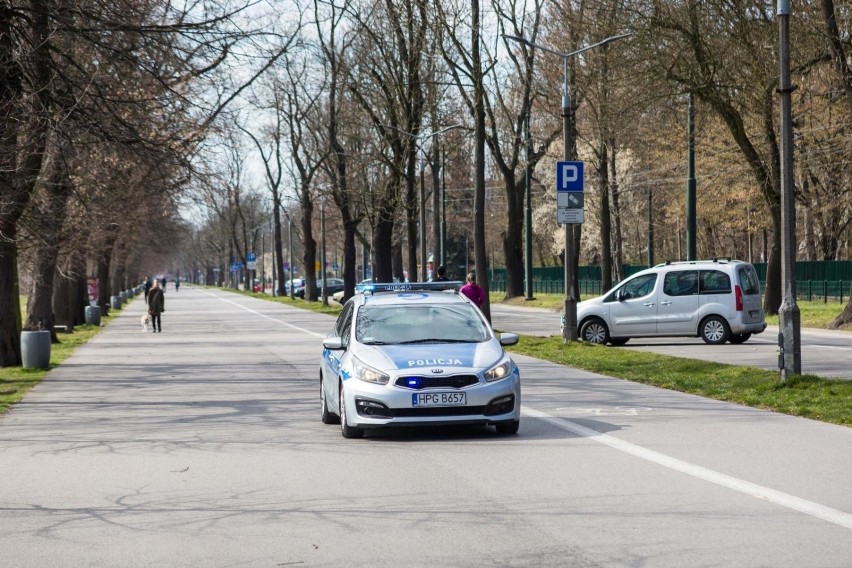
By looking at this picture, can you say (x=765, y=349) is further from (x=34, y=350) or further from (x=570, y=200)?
(x=34, y=350)

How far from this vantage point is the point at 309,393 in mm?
18484

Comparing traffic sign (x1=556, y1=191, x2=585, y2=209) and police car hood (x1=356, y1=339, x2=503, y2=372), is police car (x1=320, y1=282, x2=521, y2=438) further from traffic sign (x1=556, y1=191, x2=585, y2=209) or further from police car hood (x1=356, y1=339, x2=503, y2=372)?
traffic sign (x1=556, y1=191, x2=585, y2=209)

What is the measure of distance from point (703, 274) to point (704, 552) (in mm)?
22165

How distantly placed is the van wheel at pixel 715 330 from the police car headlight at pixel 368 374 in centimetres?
1737

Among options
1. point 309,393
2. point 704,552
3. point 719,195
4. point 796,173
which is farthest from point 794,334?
point 719,195

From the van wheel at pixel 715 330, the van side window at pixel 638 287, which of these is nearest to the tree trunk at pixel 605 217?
the van side window at pixel 638 287

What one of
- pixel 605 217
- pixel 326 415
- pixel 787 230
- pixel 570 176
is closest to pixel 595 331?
pixel 570 176

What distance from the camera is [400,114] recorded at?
154 feet

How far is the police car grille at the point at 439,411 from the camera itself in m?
12.3

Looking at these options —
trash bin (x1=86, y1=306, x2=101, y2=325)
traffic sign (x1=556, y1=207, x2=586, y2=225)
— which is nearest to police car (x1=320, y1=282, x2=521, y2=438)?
traffic sign (x1=556, y1=207, x2=586, y2=225)

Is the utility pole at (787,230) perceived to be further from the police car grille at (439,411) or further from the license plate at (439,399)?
the license plate at (439,399)

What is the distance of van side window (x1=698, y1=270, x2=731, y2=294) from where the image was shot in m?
28.3

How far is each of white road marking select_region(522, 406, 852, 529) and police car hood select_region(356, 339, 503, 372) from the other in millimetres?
1232

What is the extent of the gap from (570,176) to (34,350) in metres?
11.6
